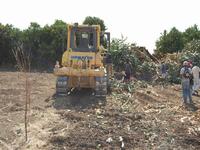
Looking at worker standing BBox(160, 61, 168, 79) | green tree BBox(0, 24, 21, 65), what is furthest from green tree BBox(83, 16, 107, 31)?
worker standing BBox(160, 61, 168, 79)

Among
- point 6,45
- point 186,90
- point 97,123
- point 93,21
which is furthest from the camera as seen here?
point 93,21

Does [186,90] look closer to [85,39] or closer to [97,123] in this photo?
[85,39]

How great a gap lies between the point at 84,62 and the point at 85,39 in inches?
41.9

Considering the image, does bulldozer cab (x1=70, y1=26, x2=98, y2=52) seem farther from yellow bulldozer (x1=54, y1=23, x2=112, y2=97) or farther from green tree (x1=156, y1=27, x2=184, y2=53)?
green tree (x1=156, y1=27, x2=184, y2=53)

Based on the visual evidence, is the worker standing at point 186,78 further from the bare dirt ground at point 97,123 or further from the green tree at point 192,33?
the green tree at point 192,33

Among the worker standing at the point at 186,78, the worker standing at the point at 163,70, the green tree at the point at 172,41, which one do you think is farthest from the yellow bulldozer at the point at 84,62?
the green tree at the point at 172,41

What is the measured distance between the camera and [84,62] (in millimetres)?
17406

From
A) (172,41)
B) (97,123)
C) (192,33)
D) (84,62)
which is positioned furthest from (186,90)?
(192,33)

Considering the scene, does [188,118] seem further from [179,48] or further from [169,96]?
[179,48]

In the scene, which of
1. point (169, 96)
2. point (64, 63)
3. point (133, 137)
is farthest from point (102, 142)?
point (169, 96)

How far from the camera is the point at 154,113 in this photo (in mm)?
14148

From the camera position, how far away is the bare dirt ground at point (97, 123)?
33.0ft

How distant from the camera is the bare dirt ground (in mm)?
10047

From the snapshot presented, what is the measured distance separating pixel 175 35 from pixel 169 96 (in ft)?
70.2
